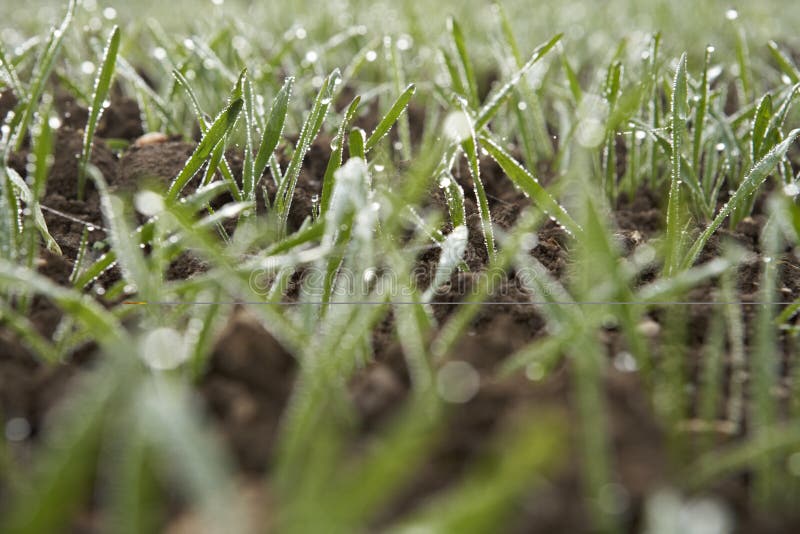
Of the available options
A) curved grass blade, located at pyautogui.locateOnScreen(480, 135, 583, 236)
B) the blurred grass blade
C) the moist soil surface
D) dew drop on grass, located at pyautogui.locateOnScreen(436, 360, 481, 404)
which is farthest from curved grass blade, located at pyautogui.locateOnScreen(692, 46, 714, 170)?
dew drop on grass, located at pyautogui.locateOnScreen(436, 360, 481, 404)

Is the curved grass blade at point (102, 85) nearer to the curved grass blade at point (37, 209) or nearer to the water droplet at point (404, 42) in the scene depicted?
the curved grass blade at point (37, 209)

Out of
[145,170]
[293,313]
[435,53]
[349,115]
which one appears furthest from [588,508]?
[435,53]

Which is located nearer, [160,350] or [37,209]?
[160,350]

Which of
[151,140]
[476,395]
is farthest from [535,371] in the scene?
[151,140]

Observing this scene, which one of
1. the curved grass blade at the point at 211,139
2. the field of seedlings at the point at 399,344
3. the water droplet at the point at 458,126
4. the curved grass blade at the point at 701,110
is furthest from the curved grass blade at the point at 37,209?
the curved grass blade at the point at 701,110

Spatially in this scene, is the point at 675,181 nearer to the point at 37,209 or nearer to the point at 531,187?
the point at 531,187

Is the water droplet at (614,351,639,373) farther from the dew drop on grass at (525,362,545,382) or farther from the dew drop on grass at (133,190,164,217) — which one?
the dew drop on grass at (133,190,164,217)

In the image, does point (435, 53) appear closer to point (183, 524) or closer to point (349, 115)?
point (349, 115)
